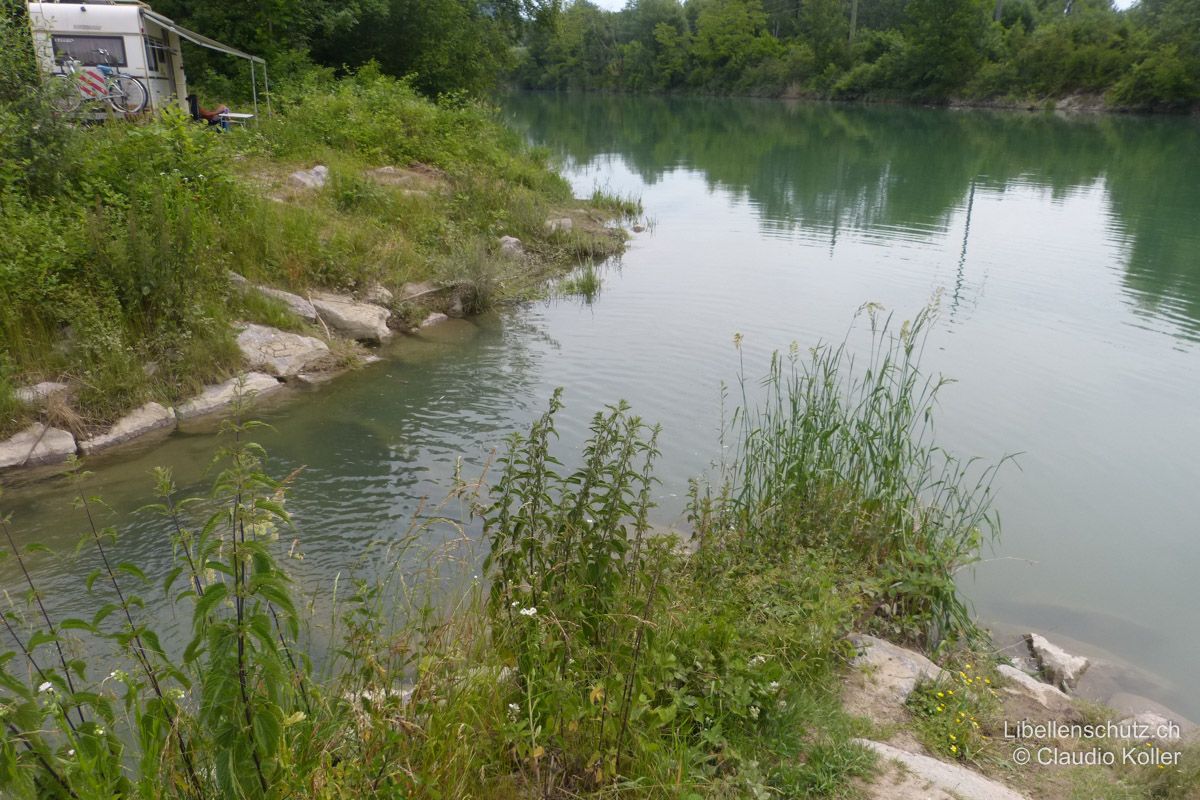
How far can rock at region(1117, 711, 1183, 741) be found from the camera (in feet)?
13.3

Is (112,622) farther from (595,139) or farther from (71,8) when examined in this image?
(595,139)

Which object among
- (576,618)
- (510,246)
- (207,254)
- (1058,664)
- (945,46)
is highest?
(945,46)

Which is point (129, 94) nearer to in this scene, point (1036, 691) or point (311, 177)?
point (311, 177)

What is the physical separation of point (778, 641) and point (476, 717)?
1.76m

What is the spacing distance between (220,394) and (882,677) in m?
6.98

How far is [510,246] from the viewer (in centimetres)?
1464

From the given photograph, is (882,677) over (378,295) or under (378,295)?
under

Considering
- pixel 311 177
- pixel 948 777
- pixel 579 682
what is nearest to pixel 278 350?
pixel 311 177

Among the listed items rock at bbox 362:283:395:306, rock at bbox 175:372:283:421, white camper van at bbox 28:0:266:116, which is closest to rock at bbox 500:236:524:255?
rock at bbox 362:283:395:306

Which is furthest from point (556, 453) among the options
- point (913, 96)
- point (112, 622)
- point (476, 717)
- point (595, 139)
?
point (913, 96)

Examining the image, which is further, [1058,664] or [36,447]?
[36,447]

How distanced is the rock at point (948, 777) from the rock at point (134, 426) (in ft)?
22.7

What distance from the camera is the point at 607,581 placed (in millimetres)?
3461

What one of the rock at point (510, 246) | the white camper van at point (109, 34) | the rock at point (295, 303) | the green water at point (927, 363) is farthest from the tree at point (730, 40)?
the rock at point (295, 303)
